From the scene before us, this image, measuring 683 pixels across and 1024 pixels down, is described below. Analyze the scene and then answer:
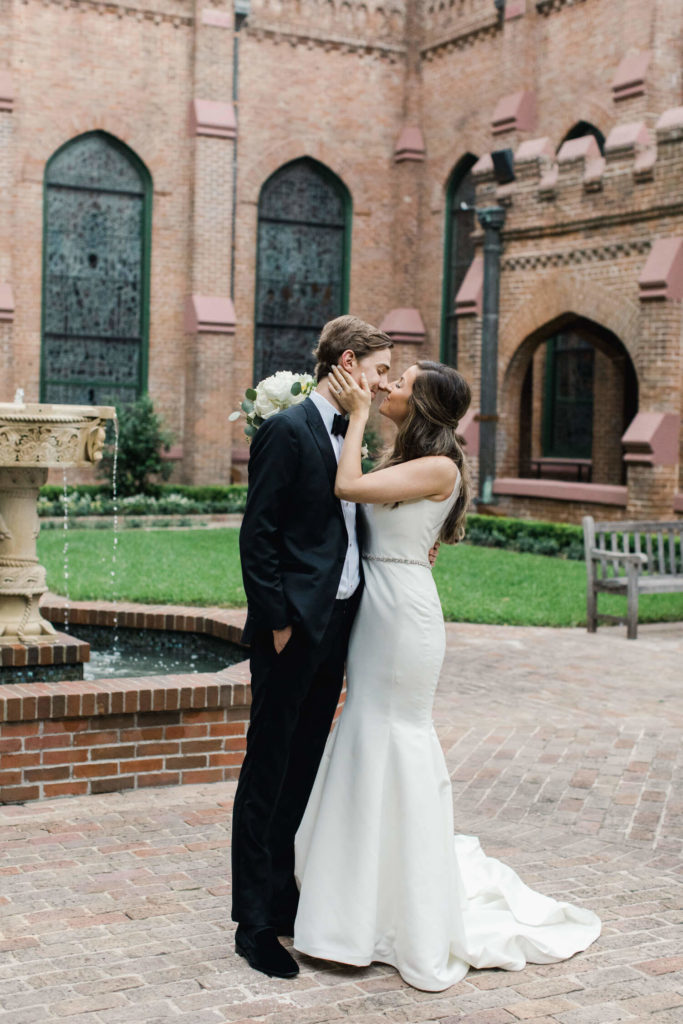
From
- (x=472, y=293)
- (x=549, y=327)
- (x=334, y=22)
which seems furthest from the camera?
(x=334, y=22)

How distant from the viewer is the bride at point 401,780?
3.90 metres

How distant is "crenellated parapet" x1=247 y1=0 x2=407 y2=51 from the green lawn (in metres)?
11.9

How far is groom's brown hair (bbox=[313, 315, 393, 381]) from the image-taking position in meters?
3.94

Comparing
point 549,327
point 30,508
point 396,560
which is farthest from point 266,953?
point 549,327

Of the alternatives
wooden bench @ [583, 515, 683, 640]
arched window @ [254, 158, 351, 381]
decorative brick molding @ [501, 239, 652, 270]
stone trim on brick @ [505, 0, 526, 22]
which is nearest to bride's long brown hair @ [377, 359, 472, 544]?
wooden bench @ [583, 515, 683, 640]

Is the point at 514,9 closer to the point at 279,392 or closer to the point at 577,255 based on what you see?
the point at 577,255

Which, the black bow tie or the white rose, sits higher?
the white rose

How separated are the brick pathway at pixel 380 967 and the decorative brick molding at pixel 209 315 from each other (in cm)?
1660

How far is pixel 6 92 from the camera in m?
22.1

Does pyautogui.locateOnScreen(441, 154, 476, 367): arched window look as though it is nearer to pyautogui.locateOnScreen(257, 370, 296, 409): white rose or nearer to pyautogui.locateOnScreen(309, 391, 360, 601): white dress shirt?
pyautogui.locateOnScreen(257, 370, 296, 409): white rose

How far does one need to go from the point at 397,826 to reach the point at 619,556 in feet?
24.2

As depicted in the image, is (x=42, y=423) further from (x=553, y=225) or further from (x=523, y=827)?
(x=553, y=225)

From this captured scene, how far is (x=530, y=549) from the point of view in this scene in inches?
685

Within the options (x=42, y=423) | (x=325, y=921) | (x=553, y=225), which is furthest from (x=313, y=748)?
(x=553, y=225)
